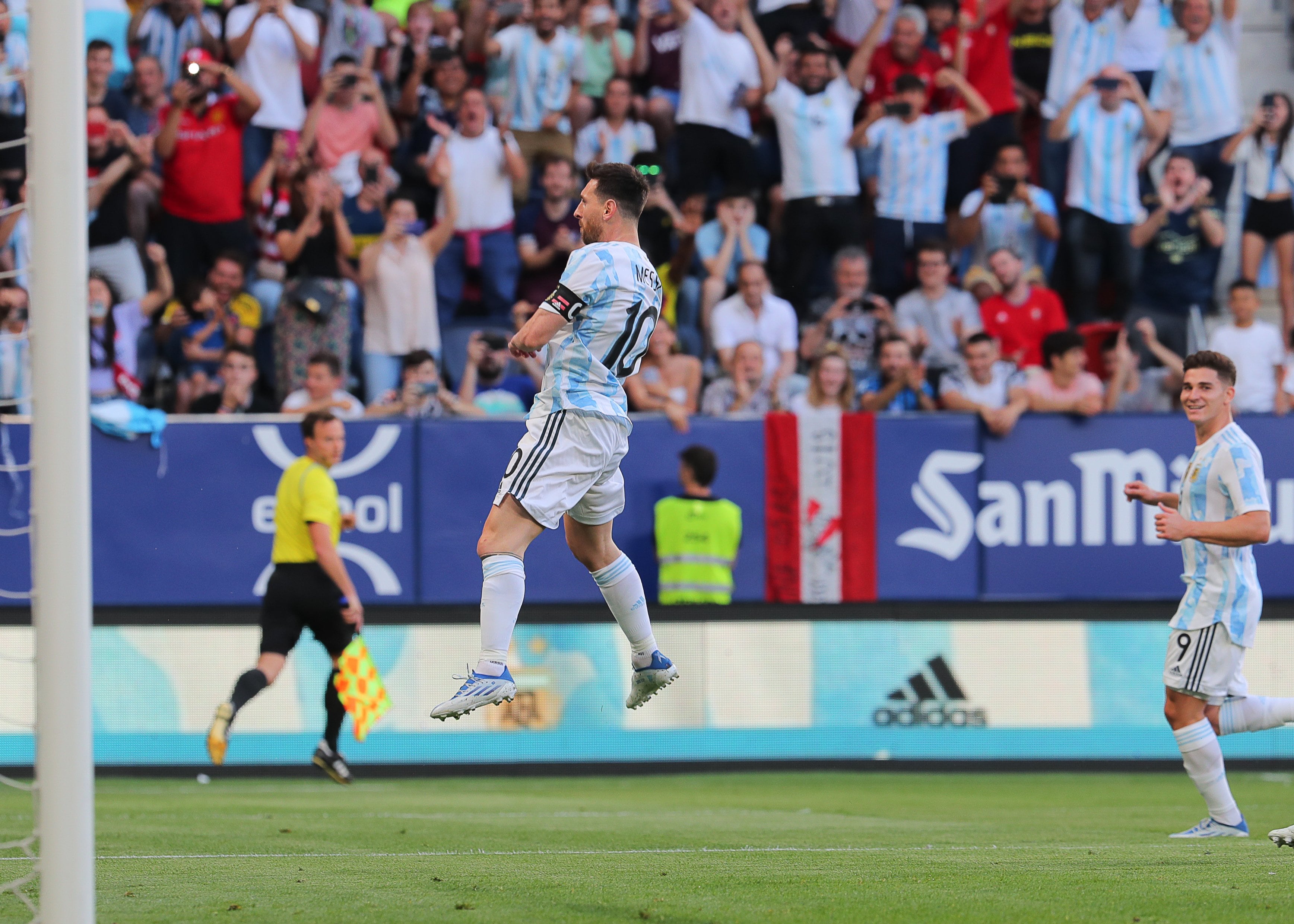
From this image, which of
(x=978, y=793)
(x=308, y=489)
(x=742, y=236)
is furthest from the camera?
(x=742, y=236)

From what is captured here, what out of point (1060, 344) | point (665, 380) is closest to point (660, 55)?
point (665, 380)

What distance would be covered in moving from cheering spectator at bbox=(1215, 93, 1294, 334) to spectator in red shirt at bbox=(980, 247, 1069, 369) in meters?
2.01

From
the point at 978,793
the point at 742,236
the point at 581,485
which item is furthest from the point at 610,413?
the point at 742,236

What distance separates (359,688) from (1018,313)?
6.36 meters

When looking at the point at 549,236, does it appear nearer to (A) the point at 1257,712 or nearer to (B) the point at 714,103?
(B) the point at 714,103

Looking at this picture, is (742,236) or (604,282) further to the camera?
(742,236)

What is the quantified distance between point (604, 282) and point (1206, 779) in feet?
12.8

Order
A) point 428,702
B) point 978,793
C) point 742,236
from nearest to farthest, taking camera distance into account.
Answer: point 978,793 → point 428,702 → point 742,236

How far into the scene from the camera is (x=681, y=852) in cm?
697

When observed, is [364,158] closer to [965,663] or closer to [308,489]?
[308,489]

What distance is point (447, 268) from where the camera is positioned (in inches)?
547

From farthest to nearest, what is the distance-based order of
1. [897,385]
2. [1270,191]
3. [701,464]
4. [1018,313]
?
[1270,191]
[1018,313]
[897,385]
[701,464]

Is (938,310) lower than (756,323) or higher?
higher

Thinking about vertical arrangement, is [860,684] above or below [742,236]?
below
